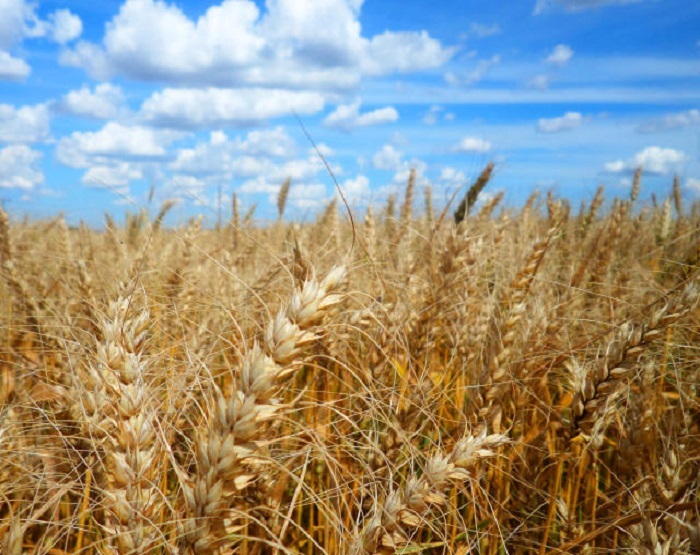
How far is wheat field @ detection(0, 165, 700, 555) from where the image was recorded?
3.35 feet

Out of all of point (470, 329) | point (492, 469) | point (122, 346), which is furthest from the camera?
point (470, 329)

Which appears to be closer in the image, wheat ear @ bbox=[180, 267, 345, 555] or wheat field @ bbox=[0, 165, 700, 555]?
wheat ear @ bbox=[180, 267, 345, 555]

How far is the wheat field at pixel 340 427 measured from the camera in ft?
3.35

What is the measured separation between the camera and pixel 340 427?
175 cm

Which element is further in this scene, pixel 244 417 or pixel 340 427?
pixel 340 427

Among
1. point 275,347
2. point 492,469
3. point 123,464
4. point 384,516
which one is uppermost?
point 275,347

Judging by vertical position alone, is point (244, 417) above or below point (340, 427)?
above

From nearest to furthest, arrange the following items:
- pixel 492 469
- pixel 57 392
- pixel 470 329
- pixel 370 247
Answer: pixel 57 392
pixel 492 469
pixel 470 329
pixel 370 247

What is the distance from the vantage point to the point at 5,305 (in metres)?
3.19

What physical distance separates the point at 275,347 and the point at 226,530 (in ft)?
1.42

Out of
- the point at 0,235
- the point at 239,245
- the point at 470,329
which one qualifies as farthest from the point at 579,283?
the point at 0,235

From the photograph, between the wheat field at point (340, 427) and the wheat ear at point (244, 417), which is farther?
the wheat field at point (340, 427)

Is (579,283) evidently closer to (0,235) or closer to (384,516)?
(384,516)

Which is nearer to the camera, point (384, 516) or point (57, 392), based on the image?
point (384, 516)
